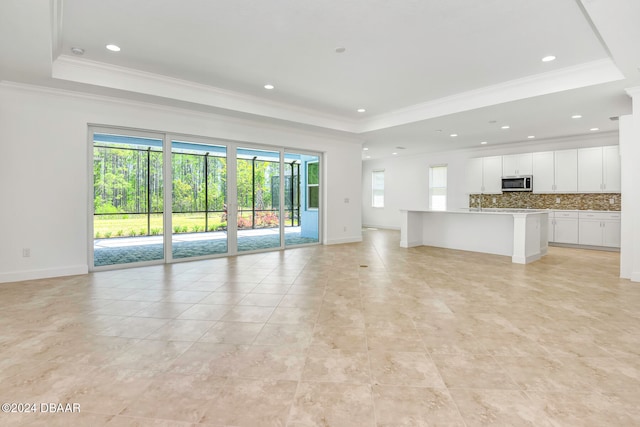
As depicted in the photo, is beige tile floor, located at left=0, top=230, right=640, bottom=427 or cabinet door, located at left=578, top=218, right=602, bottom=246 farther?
cabinet door, located at left=578, top=218, right=602, bottom=246

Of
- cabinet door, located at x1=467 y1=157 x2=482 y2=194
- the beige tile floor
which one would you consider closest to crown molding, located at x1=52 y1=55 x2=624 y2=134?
the beige tile floor

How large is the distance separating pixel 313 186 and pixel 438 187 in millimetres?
4895

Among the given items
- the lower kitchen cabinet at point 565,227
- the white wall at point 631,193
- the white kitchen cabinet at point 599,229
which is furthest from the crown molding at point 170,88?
the white kitchen cabinet at point 599,229

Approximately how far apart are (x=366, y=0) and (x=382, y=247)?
5532 millimetres

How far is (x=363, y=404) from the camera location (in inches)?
70.7

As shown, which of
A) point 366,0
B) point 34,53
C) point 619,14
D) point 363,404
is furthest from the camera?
point 34,53

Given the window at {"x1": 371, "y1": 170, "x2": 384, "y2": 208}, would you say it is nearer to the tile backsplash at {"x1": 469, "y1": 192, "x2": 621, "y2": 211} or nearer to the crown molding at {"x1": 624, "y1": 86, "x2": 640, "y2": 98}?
the tile backsplash at {"x1": 469, "y1": 192, "x2": 621, "y2": 211}

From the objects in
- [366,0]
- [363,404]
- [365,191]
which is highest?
[366,0]

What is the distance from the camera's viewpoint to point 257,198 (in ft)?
22.3

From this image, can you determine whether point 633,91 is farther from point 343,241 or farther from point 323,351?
point 343,241

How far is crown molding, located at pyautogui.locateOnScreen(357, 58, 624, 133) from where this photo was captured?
14.2 ft

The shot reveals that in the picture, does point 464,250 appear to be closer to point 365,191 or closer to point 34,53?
point 365,191

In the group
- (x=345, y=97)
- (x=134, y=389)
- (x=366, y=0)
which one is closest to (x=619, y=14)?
(x=366, y=0)

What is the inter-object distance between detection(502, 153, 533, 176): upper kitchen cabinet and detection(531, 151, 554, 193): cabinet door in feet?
0.37
